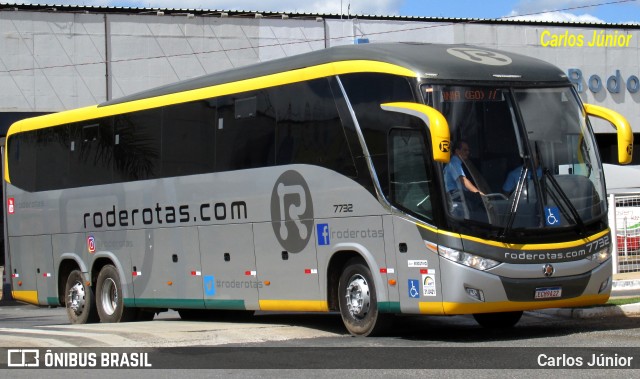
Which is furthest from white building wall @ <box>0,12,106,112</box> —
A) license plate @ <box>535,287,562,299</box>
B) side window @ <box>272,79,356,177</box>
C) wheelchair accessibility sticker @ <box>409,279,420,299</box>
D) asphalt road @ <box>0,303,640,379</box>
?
license plate @ <box>535,287,562,299</box>

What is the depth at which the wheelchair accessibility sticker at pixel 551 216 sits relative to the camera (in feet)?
42.9

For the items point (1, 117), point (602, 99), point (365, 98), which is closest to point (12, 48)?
point (1, 117)

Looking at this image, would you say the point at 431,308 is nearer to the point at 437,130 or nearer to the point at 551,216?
the point at 551,216

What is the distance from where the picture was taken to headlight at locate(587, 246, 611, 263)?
1341 centimetres

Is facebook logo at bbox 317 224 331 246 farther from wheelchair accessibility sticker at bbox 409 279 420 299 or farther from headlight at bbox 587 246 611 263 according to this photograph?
headlight at bbox 587 246 611 263

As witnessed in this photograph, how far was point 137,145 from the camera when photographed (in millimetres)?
18531

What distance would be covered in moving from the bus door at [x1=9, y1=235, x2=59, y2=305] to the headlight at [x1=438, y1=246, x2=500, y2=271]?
1012cm

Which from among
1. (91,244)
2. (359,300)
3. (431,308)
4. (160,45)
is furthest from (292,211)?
(160,45)

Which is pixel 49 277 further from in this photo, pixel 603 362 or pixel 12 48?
pixel 12 48

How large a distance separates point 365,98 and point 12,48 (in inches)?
1101

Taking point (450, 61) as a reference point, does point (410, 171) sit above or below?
below

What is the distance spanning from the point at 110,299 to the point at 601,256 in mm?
9564

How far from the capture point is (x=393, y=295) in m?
13.5

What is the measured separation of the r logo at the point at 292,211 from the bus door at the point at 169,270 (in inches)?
92.2
